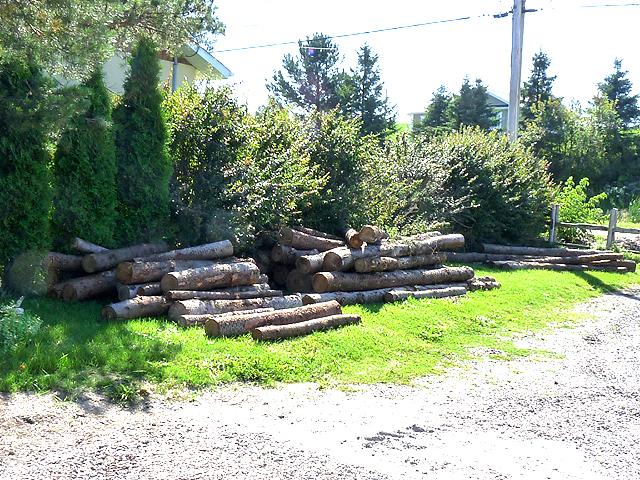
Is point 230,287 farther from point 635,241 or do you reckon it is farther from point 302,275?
point 635,241

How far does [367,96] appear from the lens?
42.2 meters

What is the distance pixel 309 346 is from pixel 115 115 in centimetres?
517

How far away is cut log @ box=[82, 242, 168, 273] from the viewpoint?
29.3ft

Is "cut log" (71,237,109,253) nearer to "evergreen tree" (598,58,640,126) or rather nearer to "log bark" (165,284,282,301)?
"log bark" (165,284,282,301)

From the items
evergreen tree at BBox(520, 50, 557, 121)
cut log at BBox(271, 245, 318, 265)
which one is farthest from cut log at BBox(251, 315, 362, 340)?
evergreen tree at BBox(520, 50, 557, 121)

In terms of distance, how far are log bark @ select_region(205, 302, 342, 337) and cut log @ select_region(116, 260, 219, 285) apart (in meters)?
1.49

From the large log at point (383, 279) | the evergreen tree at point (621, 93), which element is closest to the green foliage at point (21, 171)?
the large log at point (383, 279)

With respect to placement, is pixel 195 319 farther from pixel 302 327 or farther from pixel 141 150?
pixel 141 150

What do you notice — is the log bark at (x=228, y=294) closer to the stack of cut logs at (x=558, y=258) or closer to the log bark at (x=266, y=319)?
the log bark at (x=266, y=319)

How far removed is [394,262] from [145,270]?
4684mm

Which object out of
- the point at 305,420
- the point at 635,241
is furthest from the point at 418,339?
the point at 635,241

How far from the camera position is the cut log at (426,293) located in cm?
1078

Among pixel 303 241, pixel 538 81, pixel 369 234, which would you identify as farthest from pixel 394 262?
pixel 538 81

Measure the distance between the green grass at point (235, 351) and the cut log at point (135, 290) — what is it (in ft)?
1.34
